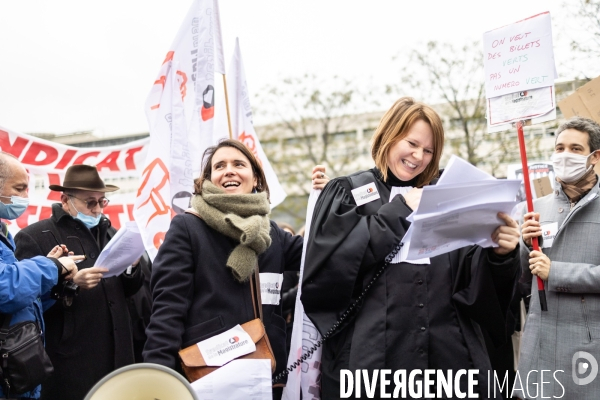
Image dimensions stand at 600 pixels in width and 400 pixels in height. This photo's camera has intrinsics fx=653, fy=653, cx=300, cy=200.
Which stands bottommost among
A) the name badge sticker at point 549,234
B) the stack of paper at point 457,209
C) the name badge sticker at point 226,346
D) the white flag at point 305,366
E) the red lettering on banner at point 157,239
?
the white flag at point 305,366

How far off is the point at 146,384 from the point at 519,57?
97.0 inches

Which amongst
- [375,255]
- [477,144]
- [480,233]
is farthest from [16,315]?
[477,144]

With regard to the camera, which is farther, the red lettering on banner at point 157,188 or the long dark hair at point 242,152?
the red lettering on banner at point 157,188

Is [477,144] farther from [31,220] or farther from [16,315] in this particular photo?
[16,315]

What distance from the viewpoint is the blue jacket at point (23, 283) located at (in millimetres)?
3494

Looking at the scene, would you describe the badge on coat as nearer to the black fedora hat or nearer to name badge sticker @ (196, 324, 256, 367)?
name badge sticker @ (196, 324, 256, 367)

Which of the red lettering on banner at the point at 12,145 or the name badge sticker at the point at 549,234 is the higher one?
the red lettering on banner at the point at 12,145

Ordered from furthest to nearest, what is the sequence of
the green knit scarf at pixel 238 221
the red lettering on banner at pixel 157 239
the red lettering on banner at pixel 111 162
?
the red lettering on banner at pixel 111 162 < the red lettering on banner at pixel 157 239 < the green knit scarf at pixel 238 221

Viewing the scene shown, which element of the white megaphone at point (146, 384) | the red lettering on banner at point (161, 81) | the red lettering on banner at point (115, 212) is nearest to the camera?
the white megaphone at point (146, 384)

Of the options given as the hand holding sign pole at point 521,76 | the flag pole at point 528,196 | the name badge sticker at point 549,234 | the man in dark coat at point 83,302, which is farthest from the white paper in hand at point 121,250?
the name badge sticker at point 549,234

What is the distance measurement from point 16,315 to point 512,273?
265 cm

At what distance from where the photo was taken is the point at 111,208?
643 centimetres

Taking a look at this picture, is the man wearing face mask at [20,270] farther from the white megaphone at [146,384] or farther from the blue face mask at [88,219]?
the white megaphone at [146,384]

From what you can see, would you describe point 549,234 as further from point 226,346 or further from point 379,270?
point 226,346
